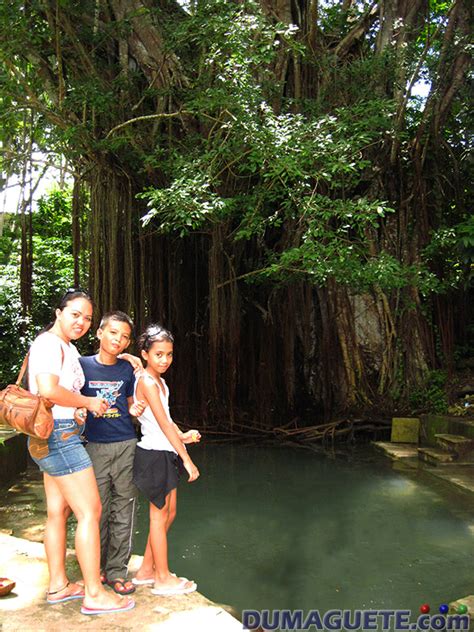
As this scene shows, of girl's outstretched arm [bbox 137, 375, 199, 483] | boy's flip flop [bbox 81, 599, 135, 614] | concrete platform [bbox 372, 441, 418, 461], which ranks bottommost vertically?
concrete platform [bbox 372, 441, 418, 461]

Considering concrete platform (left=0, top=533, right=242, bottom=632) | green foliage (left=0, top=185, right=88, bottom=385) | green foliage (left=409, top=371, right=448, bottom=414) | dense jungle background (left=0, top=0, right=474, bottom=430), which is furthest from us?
green foliage (left=0, top=185, right=88, bottom=385)

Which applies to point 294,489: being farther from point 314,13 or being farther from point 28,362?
point 314,13

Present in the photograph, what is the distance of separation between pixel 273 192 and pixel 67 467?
4.63 metres

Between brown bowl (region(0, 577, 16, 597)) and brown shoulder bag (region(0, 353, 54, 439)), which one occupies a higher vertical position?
brown shoulder bag (region(0, 353, 54, 439))

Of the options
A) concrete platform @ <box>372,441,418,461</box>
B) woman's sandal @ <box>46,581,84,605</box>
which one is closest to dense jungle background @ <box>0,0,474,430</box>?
concrete platform @ <box>372,441,418,461</box>

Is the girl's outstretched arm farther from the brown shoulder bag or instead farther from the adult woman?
the brown shoulder bag

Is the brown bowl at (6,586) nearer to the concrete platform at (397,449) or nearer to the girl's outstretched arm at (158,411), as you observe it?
the girl's outstretched arm at (158,411)

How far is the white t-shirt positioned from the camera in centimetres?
221

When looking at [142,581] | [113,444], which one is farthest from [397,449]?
[113,444]

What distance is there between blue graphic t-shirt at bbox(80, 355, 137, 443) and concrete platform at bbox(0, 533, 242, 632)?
578mm

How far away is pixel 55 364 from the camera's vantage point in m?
2.22

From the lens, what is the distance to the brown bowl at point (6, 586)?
228 cm

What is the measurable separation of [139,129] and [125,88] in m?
0.45

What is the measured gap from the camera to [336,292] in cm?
764
